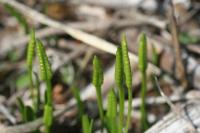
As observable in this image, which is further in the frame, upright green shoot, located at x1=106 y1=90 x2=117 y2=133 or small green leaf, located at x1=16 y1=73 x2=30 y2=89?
small green leaf, located at x1=16 y1=73 x2=30 y2=89

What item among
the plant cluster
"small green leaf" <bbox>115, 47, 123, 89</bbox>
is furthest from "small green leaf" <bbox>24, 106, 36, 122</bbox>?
"small green leaf" <bbox>115, 47, 123, 89</bbox>

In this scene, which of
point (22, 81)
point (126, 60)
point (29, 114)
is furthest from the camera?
point (22, 81)

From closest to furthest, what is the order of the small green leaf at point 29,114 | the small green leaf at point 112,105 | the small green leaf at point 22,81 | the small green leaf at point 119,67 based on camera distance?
the small green leaf at point 119,67, the small green leaf at point 112,105, the small green leaf at point 29,114, the small green leaf at point 22,81

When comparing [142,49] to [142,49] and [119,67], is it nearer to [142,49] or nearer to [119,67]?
[142,49]

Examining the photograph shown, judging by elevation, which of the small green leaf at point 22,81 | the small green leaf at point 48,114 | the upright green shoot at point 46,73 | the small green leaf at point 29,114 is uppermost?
the upright green shoot at point 46,73

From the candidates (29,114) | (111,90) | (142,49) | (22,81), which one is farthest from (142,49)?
(22,81)

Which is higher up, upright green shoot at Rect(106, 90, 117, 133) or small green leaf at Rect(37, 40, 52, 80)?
small green leaf at Rect(37, 40, 52, 80)

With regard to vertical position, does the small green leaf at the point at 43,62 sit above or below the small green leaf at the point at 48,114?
above

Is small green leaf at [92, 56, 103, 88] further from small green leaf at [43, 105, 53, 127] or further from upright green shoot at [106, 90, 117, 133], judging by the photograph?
small green leaf at [43, 105, 53, 127]

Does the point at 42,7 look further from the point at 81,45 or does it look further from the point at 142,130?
the point at 142,130

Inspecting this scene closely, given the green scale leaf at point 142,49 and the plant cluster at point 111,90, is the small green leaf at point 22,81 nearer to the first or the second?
the plant cluster at point 111,90

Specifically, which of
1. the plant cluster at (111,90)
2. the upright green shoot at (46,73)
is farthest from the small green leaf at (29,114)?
the upright green shoot at (46,73)

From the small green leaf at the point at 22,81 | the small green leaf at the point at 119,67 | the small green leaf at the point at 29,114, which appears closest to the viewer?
the small green leaf at the point at 119,67

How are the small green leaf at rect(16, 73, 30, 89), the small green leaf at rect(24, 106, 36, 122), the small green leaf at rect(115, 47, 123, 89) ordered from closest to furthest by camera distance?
the small green leaf at rect(115, 47, 123, 89) < the small green leaf at rect(24, 106, 36, 122) < the small green leaf at rect(16, 73, 30, 89)
